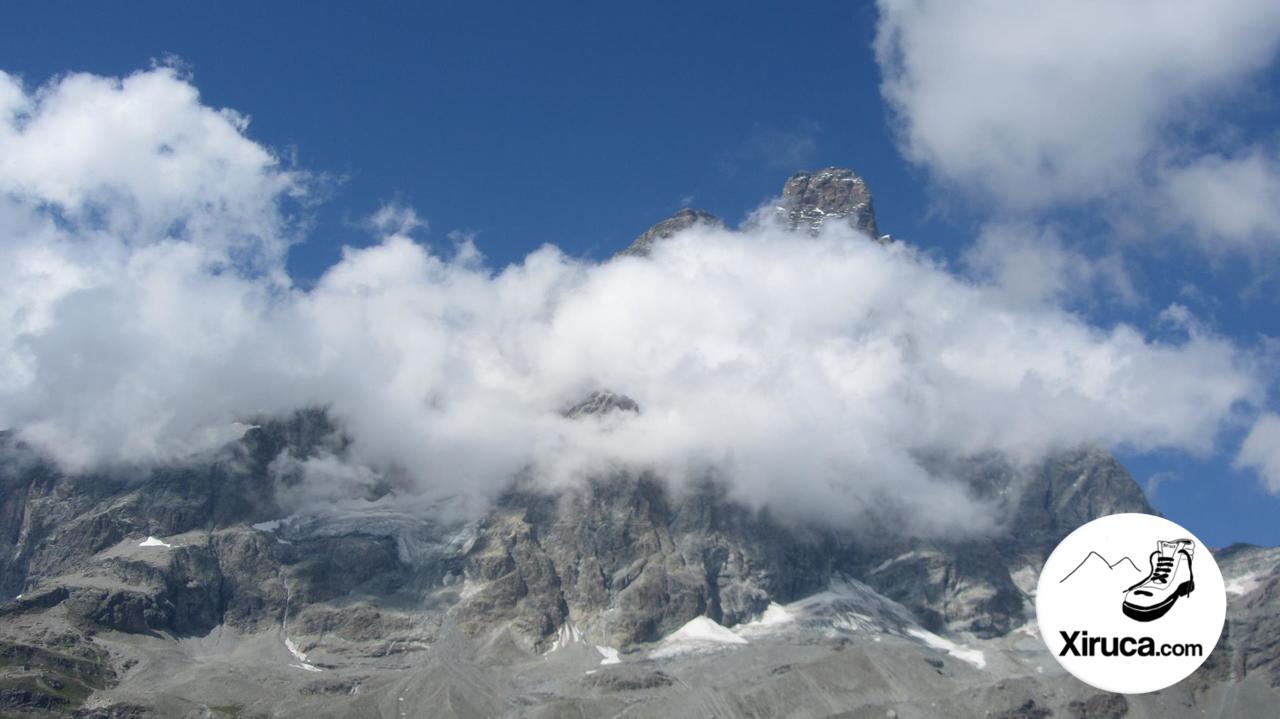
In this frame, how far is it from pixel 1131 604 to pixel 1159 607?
2063 mm

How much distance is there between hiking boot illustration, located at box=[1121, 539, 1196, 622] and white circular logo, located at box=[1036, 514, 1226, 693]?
2.7 inches

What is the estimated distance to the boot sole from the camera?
81.4 meters

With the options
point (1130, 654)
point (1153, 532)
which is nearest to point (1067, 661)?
point (1130, 654)

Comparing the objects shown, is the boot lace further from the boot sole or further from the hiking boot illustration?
the boot sole

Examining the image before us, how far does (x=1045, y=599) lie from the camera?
8225 cm

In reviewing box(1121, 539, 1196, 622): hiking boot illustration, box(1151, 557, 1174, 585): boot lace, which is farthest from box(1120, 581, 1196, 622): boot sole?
box(1151, 557, 1174, 585): boot lace

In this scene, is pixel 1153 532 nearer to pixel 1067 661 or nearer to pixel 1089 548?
pixel 1089 548

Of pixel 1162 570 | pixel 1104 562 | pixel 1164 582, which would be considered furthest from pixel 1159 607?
pixel 1104 562

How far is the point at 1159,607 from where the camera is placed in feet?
268

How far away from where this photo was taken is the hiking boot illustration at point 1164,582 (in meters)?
81.4

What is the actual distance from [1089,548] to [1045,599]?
4638 mm

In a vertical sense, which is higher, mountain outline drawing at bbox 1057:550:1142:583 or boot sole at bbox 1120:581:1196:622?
mountain outline drawing at bbox 1057:550:1142:583

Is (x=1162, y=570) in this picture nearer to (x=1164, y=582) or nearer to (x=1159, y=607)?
(x=1164, y=582)

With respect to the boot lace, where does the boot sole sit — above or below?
below
